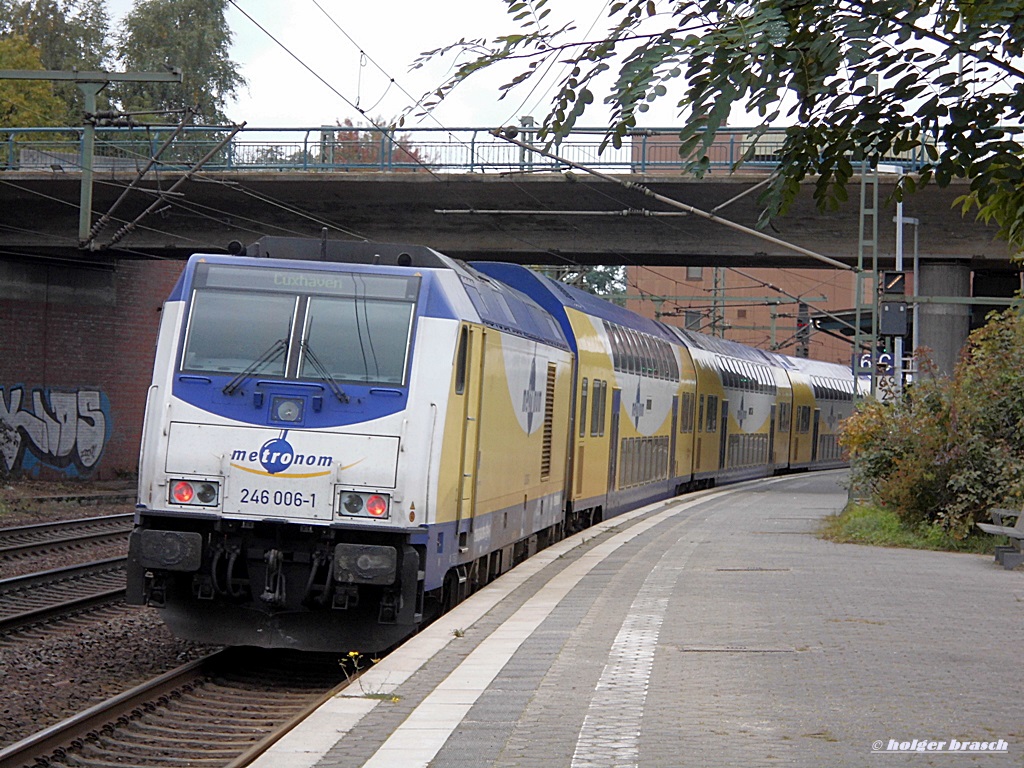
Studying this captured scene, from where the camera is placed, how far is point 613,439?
21016mm

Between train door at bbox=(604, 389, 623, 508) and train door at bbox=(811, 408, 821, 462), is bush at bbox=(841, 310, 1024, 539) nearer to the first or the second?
train door at bbox=(604, 389, 623, 508)

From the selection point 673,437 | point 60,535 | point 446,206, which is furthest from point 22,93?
point 60,535

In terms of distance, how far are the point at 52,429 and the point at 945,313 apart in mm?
20113

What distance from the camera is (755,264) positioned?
3167cm

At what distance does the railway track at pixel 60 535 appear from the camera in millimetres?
18297

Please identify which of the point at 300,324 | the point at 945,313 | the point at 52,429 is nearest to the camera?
the point at 300,324

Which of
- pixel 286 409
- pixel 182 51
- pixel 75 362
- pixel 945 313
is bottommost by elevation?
pixel 286 409

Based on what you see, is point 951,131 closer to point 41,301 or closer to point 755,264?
point 755,264

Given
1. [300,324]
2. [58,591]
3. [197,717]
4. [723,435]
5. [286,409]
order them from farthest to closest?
[723,435] < [58,591] < [300,324] < [286,409] < [197,717]

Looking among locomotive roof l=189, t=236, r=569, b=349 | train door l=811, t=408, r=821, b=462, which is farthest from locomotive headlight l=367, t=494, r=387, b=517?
train door l=811, t=408, r=821, b=462

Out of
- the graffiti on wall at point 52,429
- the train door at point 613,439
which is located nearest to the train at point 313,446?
the train door at point 613,439

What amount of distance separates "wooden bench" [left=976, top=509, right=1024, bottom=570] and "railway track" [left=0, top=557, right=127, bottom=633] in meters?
9.16

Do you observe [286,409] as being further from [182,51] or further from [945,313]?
[182,51]

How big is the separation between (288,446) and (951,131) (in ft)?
18.1
